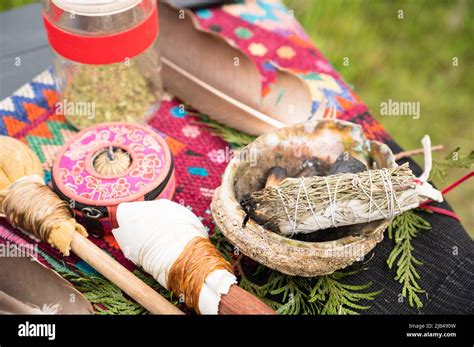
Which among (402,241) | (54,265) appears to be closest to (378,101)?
(402,241)

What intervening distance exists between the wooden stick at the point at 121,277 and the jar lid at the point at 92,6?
0.50 metres

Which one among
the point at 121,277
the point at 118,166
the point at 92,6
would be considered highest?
the point at 92,6

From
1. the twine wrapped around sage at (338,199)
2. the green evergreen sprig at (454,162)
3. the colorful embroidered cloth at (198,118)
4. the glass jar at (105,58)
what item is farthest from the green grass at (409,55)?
the twine wrapped around sage at (338,199)

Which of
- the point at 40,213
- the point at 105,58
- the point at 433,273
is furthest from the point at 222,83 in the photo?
the point at 433,273

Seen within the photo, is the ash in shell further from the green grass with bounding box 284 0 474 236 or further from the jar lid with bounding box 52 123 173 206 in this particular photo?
the green grass with bounding box 284 0 474 236

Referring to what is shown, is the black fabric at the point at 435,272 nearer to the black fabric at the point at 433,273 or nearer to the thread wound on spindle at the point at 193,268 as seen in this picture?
the black fabric at the point at 433,273

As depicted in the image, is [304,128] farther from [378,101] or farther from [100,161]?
[378,101]

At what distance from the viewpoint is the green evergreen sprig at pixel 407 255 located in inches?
53.2

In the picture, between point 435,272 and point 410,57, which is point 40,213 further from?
point 410,57

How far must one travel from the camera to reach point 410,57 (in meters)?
2.88

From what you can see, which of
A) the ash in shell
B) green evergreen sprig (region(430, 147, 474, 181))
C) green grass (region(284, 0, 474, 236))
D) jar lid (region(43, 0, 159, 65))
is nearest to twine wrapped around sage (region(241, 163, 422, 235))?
the ash in shell

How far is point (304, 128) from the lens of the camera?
1.40 meters

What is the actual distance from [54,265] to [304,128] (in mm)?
586

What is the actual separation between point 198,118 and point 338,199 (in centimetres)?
61
